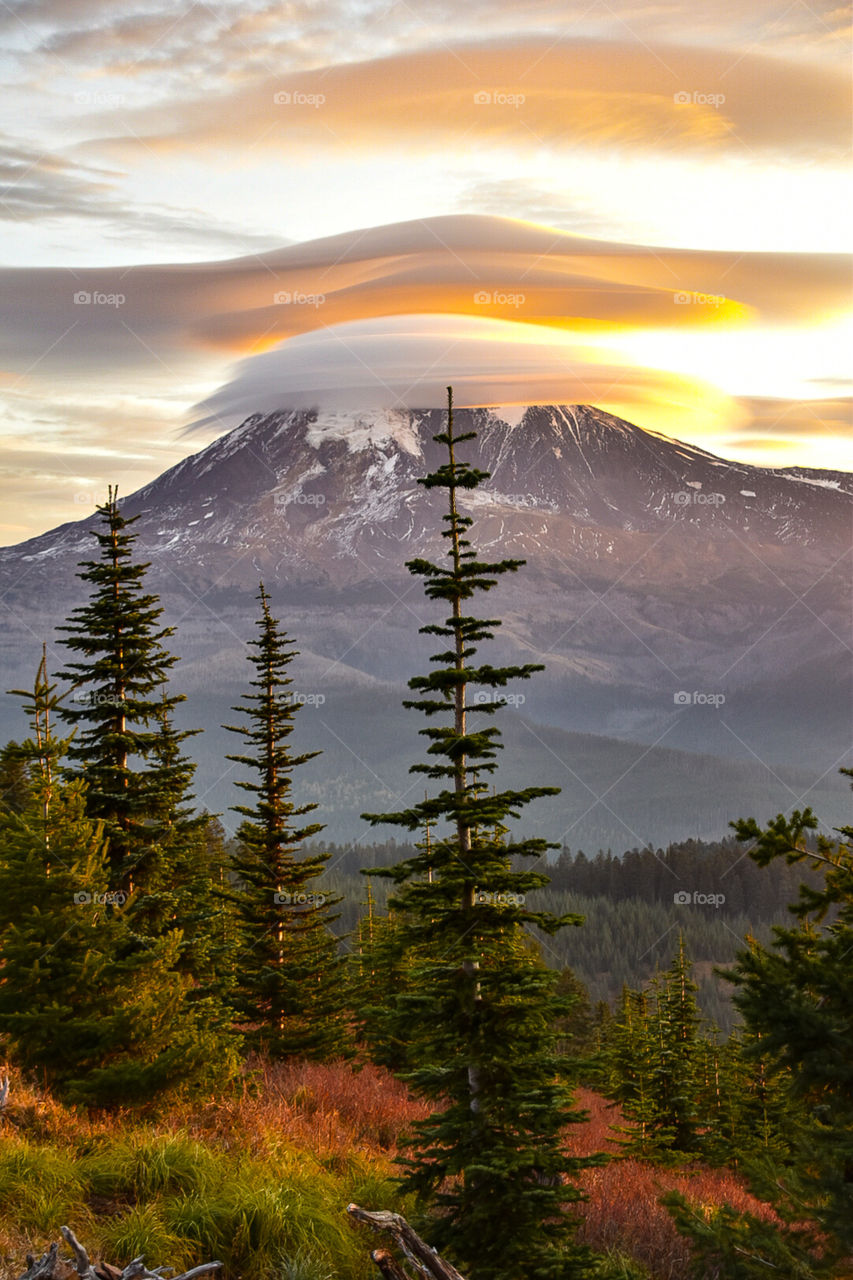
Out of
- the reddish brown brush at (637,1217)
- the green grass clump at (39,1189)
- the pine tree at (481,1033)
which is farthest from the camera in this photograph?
the reddish brown brush at (637,1217)

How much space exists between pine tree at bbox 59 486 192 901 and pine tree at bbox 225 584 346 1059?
8.66m

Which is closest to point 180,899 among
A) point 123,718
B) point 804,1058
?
point 123,718

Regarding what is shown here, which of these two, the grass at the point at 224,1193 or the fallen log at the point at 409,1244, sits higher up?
the fallen log at the point at 409,1244

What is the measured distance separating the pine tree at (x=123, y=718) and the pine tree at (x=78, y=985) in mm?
3530

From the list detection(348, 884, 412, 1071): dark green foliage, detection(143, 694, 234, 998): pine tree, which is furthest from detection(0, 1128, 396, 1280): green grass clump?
detection(348, 884, 412, 1071): dark green foliage

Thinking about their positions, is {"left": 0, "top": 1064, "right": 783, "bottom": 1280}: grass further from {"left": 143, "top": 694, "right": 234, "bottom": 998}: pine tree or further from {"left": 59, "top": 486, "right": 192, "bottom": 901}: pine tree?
{"left": 59, "top": 486, "right": 192, "bottom": 901}: pine tree

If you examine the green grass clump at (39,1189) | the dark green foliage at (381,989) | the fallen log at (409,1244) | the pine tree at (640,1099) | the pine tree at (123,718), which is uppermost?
the pine tree at (123,718)

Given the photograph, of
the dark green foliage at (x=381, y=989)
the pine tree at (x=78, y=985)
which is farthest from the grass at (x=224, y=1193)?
the dark green foliage at (x=381, y=989)

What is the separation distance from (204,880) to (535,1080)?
11047 mm

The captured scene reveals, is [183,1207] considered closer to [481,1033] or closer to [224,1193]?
[224,1193]

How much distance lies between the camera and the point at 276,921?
98.4ft

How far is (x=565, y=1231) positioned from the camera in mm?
10977

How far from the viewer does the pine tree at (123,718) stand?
18.9 m

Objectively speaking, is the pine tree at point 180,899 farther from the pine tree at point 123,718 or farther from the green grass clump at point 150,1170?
the green grass clump at point 150,1170
